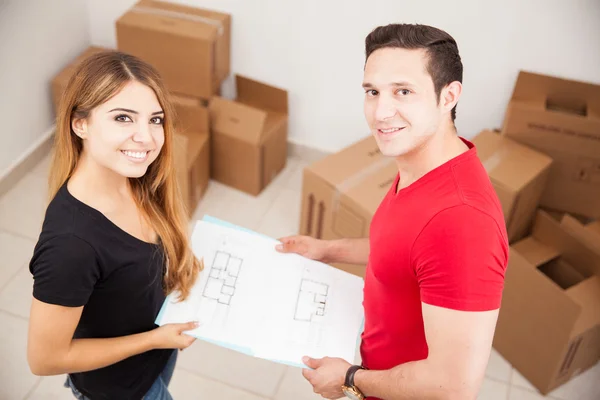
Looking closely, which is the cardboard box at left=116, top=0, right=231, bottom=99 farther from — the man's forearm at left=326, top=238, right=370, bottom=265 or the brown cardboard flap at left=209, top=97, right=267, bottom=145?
the man's forearm at left=326, top=238, right=370, bottom=265

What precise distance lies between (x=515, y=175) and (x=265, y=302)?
4.63 feet

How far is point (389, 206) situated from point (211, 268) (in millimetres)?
506

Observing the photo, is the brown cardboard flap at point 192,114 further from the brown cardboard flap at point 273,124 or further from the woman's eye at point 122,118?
the woman's eye at point 122,118

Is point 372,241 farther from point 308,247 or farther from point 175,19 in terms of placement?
point 175,19

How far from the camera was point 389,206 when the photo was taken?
133 cm

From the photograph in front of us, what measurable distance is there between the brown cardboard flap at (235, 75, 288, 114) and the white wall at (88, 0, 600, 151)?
72 millimetres

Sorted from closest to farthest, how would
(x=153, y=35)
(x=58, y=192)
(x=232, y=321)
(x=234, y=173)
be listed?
(x=58, y=192) → (x=232, y=321) → (x=153, y=35) → (x=234, y=173)

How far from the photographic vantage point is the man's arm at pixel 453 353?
3.57 feet

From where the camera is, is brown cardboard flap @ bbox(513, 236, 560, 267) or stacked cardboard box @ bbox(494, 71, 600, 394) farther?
brown cardboard flap @ bbox(513, 236, 560, 267)

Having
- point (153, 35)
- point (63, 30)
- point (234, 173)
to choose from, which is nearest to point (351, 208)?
point (234, 173)

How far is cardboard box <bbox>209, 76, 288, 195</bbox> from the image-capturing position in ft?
9.81

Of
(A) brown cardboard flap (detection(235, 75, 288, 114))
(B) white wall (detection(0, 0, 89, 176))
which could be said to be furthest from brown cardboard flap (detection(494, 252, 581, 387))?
(B) white wall (detection(0, 0, 89, 176))

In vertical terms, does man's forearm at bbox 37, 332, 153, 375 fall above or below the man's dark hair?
below

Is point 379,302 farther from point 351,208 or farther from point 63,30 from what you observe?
point 63,30
